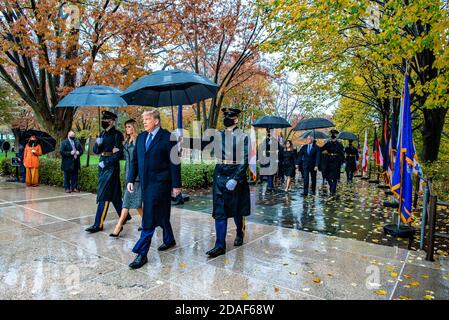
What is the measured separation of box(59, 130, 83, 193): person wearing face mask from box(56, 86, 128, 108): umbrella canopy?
3996 millimetres

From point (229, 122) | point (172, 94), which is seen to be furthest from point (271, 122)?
point (229, 122)

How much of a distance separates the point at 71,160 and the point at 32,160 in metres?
2.20

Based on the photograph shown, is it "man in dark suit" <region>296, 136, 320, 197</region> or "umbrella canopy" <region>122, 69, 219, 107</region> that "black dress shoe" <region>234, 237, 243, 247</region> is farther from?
"man in dark suit" <region>296, 136, 320, 197</region>

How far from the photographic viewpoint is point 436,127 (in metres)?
11.0

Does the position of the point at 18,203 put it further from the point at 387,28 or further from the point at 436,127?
the point at 436,127

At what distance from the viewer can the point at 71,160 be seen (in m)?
9.89

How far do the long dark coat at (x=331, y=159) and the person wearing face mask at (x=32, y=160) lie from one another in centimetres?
971

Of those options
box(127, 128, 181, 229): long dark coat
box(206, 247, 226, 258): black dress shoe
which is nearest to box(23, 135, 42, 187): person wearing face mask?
box(127, 128, 181, 229): long dark coat

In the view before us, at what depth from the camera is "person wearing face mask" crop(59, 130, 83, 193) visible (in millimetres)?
9820

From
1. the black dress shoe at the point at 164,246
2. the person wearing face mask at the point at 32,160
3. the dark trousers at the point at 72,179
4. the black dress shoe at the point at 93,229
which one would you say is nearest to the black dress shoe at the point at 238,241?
the black dress shoe at the point at 164,246

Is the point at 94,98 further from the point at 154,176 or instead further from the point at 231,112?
the point at 231,112

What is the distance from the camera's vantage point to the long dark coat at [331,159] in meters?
10.7
